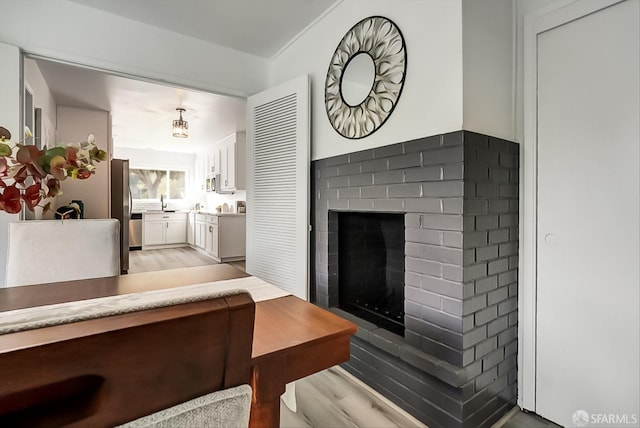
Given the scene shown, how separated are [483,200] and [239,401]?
142 cm

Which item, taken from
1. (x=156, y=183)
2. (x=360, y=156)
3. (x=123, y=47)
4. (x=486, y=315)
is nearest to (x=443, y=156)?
(x=360, y=156)

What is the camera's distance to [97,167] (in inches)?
157

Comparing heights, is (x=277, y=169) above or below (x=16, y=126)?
below

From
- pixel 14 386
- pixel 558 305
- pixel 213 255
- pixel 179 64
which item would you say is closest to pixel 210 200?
pixel 213 255

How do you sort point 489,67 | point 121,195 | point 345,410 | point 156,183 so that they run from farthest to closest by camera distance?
point 156,183, point 121,195, point 345,410, point 489,67

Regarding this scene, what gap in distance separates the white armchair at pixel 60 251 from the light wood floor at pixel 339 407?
120cm

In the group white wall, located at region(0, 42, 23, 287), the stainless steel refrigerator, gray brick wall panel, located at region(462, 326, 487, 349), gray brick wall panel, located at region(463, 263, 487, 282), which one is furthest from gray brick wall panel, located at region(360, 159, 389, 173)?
the stainless steel refrigerator

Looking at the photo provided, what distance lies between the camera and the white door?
1.33 metres

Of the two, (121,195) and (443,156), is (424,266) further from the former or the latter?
(121,195)

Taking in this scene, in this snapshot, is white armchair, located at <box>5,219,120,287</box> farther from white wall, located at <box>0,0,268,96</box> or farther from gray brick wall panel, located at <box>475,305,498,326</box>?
gray brick wall panel, located at <box>475,305,498,326</box>

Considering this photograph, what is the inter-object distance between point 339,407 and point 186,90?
9.61 ft

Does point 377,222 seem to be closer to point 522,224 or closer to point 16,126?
point 522,224

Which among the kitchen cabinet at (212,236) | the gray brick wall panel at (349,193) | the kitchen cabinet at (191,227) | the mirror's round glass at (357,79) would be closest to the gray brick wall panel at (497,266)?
the gray brick wall panel at (349,193)

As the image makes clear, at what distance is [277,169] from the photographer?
259cm
